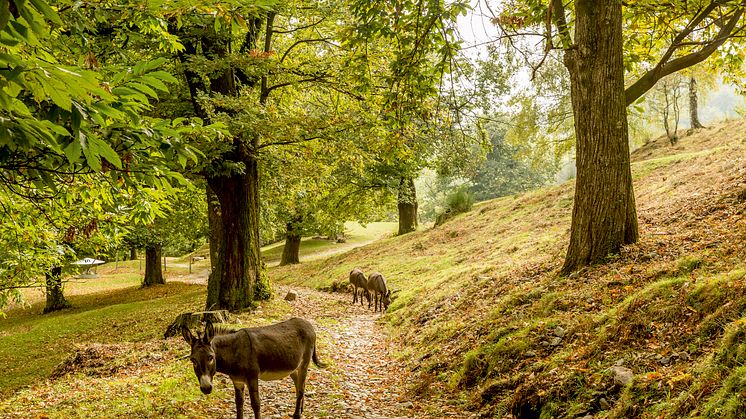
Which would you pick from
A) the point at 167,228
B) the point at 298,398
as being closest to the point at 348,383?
the point at 298,398

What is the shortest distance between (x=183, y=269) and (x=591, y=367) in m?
54.9

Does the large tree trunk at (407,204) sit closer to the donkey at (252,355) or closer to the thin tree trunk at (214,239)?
the thin tree trunk at (214,239)

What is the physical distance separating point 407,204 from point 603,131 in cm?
2912

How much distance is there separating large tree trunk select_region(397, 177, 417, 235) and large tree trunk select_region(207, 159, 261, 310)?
2124cm

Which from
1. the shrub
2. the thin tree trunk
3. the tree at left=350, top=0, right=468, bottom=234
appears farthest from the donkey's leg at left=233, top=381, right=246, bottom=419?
the shrub

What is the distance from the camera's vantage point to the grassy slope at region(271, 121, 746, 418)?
5.16 meters

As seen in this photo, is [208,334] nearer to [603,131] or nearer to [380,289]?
[603,131]

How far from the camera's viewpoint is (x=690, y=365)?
17.0 ft

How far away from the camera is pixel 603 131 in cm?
916

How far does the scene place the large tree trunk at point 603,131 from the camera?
29.8 feet

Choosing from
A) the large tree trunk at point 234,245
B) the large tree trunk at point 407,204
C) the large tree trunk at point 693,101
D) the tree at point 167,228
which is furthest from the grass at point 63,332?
the large tree trunk at point 693,101

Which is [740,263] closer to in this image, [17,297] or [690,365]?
[690,365]

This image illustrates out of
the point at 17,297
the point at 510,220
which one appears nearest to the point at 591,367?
the point at 17,297

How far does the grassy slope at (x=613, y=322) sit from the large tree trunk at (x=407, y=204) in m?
20.9
